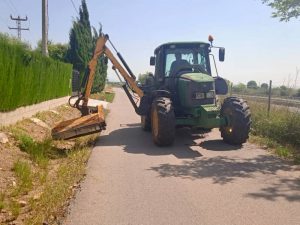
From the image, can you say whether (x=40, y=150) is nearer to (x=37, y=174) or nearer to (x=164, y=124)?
(x=37, y=174)

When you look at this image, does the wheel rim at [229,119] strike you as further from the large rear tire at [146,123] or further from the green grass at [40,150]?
the green grass at [40,150]

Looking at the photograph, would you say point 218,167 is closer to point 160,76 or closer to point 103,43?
point 160,76

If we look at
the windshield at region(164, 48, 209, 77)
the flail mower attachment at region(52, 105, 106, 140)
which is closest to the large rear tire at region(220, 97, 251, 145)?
the windshield at region(164, 48, 209, 77)

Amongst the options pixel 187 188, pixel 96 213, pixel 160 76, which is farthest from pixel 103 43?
pixel 96 213

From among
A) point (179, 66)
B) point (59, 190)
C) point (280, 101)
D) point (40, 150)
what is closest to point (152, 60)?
point (179, 66)

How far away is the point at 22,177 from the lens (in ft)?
19.8

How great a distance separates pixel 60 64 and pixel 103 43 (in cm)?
741

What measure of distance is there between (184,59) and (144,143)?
285 centimetres

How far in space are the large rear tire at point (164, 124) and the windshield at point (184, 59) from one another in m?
1.88

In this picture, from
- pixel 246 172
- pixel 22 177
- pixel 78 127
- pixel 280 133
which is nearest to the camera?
pixel 22 177

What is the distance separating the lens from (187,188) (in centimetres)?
565

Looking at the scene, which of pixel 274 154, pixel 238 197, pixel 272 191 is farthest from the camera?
pixel 274 154

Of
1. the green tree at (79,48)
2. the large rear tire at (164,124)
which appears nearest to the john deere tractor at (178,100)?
the large rear tire at (164,124)

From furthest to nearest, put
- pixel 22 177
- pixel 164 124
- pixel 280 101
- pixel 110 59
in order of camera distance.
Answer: pixel 280 101
pixel 110 59
pixel 164 124
pixel 22 177
